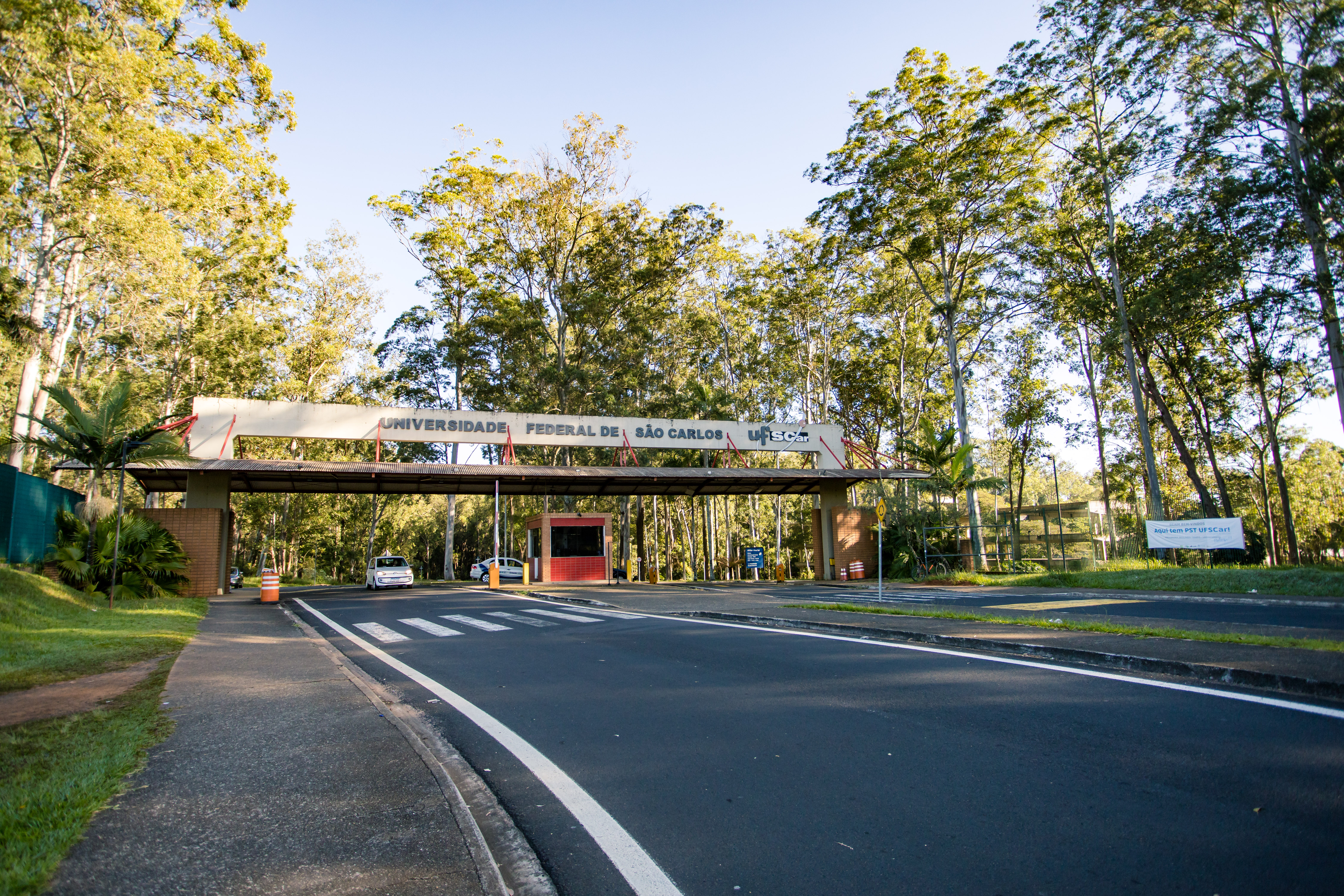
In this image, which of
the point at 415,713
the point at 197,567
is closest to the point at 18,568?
the point at 197,567

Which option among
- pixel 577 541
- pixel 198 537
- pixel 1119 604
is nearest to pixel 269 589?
pixel 198 537

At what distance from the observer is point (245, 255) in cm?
2955

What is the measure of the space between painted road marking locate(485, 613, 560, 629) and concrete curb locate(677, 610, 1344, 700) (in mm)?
4394

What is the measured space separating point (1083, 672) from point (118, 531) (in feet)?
51.5

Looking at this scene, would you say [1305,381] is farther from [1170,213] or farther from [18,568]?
[18,568]

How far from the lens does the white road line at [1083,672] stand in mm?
4852

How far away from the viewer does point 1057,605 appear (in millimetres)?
13977

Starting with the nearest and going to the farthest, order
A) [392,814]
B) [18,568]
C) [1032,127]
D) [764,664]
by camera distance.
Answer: [392,814] → [764,664] → [18,568] → [1032,127]

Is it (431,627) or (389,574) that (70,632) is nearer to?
(431,627)

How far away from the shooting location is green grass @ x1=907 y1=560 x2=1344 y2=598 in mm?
15555

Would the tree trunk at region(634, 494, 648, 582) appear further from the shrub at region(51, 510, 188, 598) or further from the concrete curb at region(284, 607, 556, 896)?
the concrete curb at region(284, 607, 556, 896)

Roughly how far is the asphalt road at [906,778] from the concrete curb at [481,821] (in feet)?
0.31

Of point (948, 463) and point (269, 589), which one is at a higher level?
point (948, 463)

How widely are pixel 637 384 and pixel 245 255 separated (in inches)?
711
